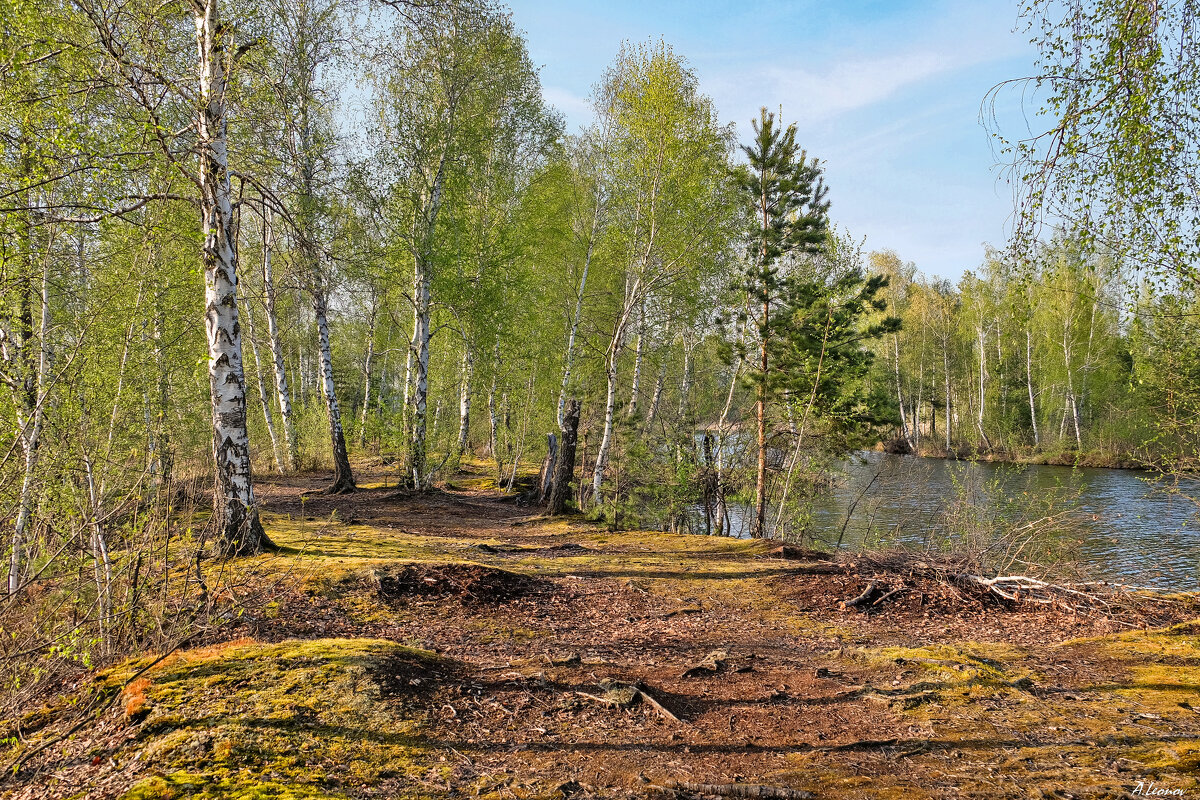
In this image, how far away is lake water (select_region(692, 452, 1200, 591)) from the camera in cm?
1010

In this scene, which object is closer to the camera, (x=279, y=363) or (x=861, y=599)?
(x=861, y=599)

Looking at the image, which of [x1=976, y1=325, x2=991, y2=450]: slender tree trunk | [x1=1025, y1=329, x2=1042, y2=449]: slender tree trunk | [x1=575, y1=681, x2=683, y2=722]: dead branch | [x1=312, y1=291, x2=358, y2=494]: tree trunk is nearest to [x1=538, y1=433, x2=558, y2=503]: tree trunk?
[x1=312, y1=291, x2=358, y2=494]: tree trunk

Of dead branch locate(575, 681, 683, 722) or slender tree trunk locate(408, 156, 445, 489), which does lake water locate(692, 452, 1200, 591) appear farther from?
slender tree trunk locate(408, 156, 445, 489)

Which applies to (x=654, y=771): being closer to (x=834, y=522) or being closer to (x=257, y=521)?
(x=257, y=521)

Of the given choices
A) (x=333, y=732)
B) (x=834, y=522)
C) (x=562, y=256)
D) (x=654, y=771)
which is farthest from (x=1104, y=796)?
(x=562, y=256)

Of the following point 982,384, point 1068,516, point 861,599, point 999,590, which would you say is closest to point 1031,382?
point 982,384

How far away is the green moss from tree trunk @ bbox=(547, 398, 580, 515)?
7704mm

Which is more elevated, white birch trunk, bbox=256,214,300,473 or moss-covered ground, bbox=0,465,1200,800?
white birch trunk, bbox=256,214,300,473

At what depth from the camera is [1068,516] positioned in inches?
453

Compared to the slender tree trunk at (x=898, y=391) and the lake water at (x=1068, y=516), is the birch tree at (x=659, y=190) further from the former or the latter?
the slender tree trunk at (x=898, y=391)

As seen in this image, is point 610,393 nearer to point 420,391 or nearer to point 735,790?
point 420,391

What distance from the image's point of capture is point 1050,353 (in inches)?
1148

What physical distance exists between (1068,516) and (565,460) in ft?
33.1

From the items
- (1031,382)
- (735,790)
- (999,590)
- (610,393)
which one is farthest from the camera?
(1031,382)
